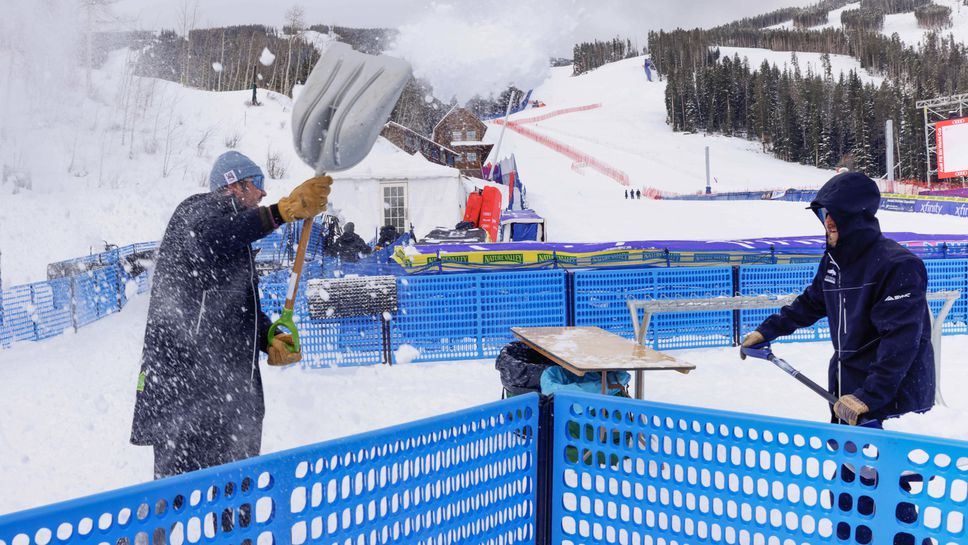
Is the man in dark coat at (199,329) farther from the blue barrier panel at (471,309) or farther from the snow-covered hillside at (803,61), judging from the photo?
the snow-covered hillside at (803,61)

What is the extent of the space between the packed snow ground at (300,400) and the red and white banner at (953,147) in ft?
127

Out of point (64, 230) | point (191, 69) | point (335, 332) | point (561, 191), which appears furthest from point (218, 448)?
point (191, 69)

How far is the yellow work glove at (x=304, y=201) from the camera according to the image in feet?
8.32

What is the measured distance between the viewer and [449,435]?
214cm

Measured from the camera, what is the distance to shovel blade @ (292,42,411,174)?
295 cm

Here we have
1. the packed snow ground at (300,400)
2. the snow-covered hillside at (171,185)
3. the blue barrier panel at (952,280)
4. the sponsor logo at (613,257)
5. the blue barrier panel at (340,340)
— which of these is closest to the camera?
the packed snow ground at (300,400)

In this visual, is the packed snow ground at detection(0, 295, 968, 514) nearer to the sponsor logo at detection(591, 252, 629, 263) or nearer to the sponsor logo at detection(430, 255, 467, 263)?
the sponsor logo at detection(591, 252, 629, 263)

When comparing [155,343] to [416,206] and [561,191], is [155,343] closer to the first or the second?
[416,206]

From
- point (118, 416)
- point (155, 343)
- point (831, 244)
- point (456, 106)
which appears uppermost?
point (456, 106)

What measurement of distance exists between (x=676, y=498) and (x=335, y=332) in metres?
5.99

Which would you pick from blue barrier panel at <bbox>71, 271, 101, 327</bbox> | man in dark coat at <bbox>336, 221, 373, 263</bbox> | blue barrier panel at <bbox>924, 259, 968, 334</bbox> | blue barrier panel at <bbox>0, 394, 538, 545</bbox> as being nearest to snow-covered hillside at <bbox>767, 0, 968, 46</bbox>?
blue barrier panel at <bbox>924, 259, 968, 334</bbox>

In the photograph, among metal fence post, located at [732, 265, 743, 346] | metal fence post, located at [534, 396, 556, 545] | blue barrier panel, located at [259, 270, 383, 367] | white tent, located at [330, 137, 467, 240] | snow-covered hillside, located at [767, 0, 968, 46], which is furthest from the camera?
snow-covered hillside, located at [767, 0, 968, 46]

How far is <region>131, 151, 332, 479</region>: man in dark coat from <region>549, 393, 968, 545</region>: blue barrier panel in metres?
1.28

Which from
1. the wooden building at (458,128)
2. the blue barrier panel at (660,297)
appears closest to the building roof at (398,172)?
the blue barrier panel at (660,297)
